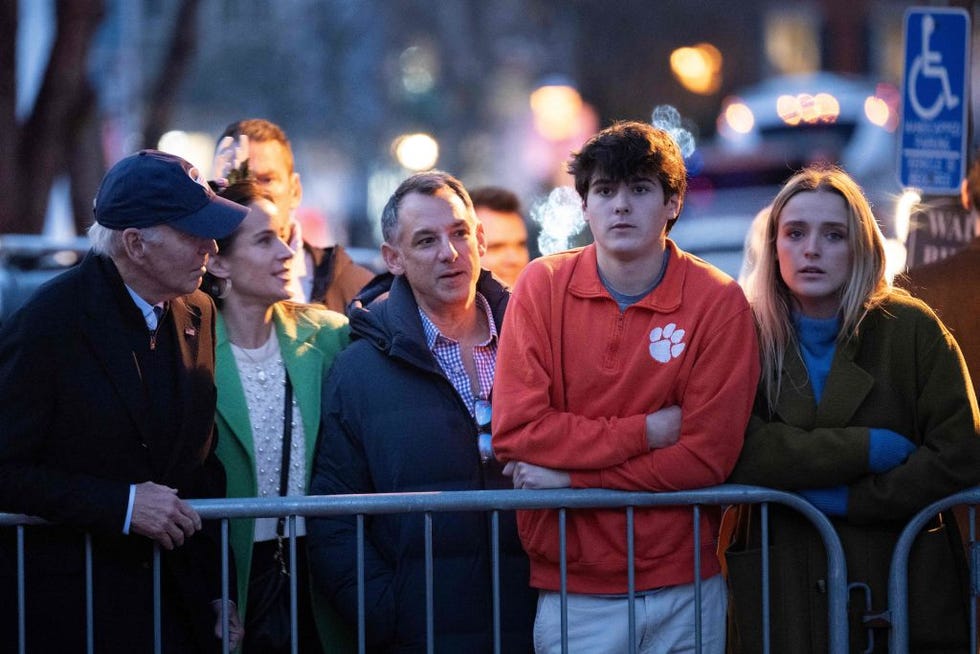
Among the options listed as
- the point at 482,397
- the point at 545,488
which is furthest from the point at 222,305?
the point at 545,488

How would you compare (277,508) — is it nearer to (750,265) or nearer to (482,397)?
(482,397)

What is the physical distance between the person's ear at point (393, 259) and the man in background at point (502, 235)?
198cm

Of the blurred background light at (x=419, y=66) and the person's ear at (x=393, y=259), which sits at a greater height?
the blurred background light at (x=419, y=66)

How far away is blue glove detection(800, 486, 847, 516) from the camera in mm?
4785

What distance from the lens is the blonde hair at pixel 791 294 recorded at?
490cm

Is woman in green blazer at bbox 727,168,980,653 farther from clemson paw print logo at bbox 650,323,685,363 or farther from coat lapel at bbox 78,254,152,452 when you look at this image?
coat lapel at bbox 78,254,152,452

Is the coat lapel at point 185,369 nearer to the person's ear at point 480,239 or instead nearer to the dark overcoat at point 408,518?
the dark overcoat at point 408,518

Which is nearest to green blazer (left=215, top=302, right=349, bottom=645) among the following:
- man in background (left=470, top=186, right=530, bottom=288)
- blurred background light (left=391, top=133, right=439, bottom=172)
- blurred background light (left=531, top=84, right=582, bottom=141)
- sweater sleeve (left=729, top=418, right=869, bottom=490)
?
sweater sleeve (left=729, top=418, right=869, bottom=490)

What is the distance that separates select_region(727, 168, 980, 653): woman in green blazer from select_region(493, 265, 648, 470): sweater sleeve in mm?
436

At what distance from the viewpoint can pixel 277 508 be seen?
4.66 m

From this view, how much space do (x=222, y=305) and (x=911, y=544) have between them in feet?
8.10

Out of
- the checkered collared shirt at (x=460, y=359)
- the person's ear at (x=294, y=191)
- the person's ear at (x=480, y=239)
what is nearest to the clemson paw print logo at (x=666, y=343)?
the checkered collared shirt at (x=460, y=359)

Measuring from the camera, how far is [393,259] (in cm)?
553

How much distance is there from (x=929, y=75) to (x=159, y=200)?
4.99 metres
